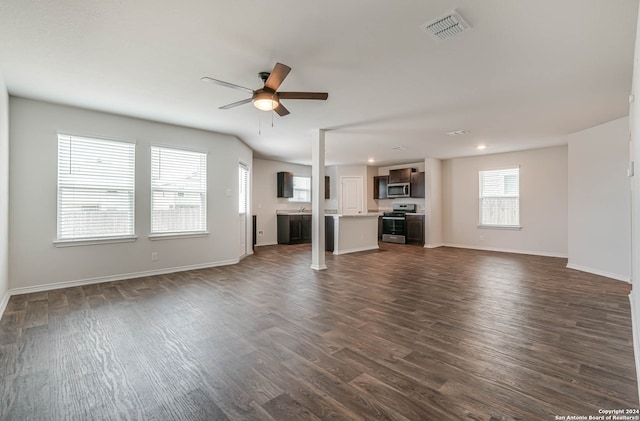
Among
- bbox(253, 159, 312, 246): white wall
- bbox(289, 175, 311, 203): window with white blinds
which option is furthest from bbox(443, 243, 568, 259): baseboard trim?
bbox(253, 159, 312, 246): white wall

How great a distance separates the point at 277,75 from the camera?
103 inches

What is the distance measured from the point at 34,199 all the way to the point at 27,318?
5.80ft

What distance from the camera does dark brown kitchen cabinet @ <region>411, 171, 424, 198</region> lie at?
28.7 feet

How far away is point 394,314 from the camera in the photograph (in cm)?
307

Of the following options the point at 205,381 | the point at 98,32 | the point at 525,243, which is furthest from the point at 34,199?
the point at 525,243

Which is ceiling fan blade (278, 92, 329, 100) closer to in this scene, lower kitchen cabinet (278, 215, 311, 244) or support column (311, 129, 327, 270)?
support column (311, 129, 327, 270)

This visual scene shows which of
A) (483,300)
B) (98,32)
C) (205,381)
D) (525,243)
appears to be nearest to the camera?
(205,381)

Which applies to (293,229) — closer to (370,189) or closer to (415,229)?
(370,189)

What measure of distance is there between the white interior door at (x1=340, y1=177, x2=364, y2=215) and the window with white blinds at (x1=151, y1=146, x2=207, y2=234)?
17.8 feet

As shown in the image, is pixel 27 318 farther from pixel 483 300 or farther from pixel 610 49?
pixel 610 49

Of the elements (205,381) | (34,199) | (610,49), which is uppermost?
(610,49)

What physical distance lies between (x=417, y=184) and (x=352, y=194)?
2.21 meters

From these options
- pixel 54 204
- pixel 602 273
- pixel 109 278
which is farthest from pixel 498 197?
pixel 54 204

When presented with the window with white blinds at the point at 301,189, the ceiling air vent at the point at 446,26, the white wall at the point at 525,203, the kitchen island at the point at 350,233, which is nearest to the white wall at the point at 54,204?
the kitchen island at the point at 350,233
